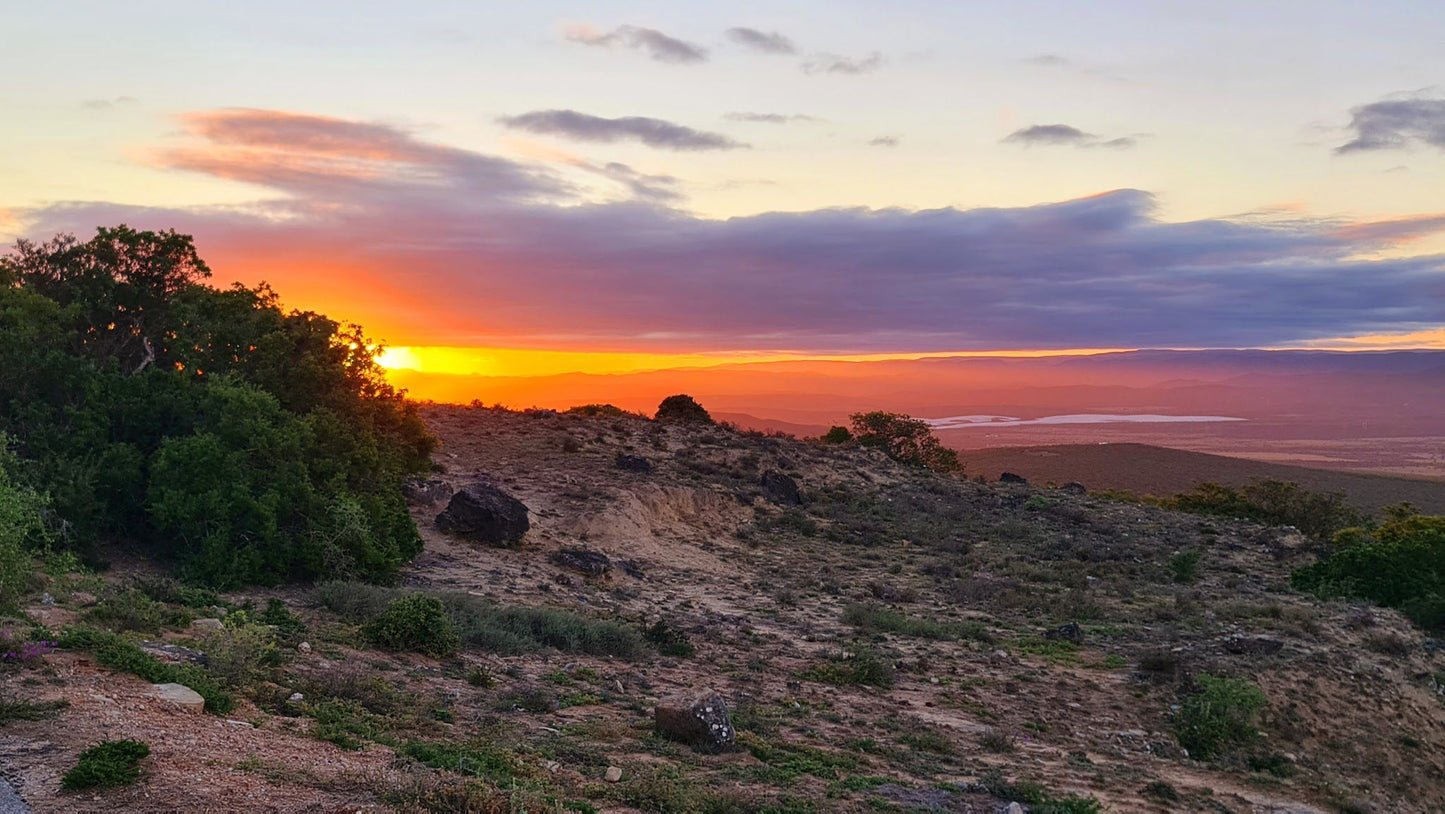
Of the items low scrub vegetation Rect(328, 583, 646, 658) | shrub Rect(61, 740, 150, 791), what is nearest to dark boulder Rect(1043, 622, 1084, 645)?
low scrub vegetation Rect(328, 583, 646, 658)

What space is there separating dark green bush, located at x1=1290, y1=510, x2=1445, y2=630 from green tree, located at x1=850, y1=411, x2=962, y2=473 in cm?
2794

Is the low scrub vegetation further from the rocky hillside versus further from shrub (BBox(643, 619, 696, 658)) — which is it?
shrub (BBox(643, 619, 696, 658))

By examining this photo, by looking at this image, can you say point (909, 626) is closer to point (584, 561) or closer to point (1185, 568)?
point (584, 561)

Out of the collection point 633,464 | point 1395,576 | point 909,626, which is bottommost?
point 909,626

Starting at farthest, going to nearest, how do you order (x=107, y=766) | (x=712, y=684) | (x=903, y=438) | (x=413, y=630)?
1. (x=903, y=438)
2. (x=712, y=684)
3. (x=413, y=630)
4. (x=107, y=766)

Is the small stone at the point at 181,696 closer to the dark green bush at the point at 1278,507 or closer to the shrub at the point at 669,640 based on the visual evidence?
the shrub at the point at 669,640

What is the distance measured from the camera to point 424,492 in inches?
929

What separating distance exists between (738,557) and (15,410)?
1801cm

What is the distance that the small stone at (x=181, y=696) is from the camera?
8.00m

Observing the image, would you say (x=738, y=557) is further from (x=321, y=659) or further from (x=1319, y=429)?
(x=1319, y=429)

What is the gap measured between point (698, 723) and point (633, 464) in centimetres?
2228

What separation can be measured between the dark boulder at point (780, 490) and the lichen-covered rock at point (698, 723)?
22.4 m

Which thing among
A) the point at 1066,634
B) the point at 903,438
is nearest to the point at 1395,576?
the point at 1066,634

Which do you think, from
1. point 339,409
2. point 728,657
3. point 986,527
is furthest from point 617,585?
point 986,527
